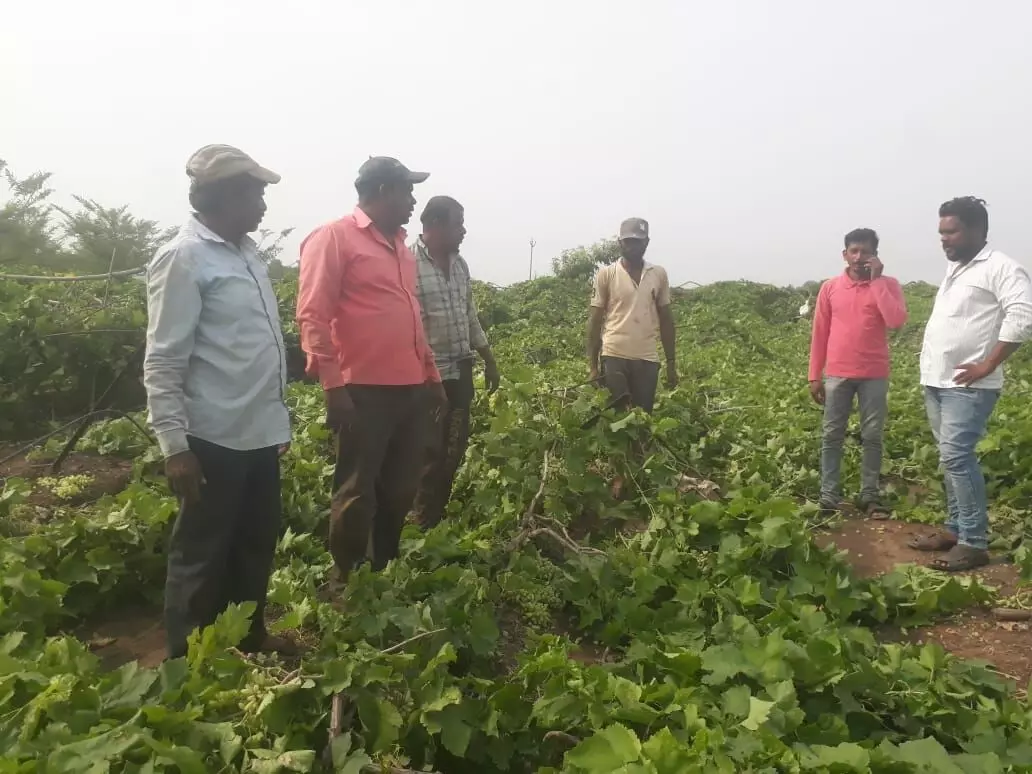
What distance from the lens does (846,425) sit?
202 inches

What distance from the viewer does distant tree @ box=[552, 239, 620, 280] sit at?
27828mm

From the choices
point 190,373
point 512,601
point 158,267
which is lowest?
point 512,601

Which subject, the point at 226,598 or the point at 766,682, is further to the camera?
the point at 226,598

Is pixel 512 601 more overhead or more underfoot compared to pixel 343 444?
more underfoot

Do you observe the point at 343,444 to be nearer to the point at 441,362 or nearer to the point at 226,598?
the point at 226,598

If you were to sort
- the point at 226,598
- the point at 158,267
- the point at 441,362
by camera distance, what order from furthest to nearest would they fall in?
the point at 441,362, the point at 226,598, the point at 158,267

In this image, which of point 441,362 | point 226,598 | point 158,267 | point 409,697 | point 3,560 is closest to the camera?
point 409,697

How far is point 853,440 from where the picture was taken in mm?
6703

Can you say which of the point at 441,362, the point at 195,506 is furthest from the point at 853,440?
the point at 195,506

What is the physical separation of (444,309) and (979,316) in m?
2.91

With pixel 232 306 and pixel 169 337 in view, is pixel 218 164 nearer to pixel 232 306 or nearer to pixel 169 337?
pixel 232 306

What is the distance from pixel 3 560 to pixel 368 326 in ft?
6.01

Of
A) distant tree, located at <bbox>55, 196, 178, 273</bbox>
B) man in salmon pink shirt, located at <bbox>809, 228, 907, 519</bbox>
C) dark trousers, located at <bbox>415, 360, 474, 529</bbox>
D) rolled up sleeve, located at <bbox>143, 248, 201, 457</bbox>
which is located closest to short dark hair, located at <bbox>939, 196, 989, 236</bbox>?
man in salmon pink shirt, located at <bbox>809, 228, 907, 519</bbox>

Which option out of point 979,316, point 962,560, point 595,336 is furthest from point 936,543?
point 595,336
